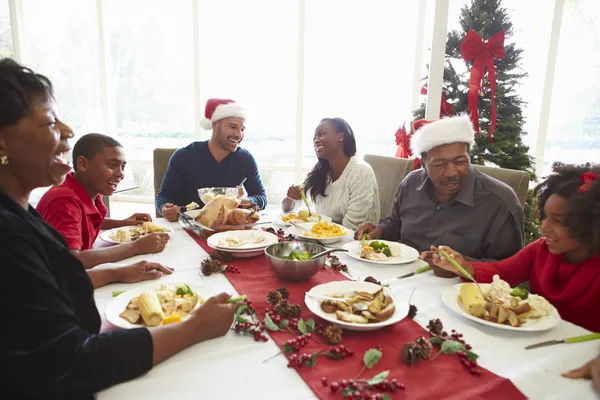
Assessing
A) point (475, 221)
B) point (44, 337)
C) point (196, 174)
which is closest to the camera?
point (44, 337)

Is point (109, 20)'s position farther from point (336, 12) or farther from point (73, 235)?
point (73, 235)

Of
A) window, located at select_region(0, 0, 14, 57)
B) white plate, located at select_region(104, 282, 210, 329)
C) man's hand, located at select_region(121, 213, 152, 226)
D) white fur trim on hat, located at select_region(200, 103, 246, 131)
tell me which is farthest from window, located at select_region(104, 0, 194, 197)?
white plate, located at select_region(104, 282, 210, 329)

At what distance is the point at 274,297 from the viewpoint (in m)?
1.29

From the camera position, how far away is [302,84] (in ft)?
18.7

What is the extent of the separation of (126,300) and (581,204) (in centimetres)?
160

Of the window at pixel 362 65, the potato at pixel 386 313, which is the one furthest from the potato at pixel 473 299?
the window at pixel 362 65

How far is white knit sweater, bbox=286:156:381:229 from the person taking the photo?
274 cm

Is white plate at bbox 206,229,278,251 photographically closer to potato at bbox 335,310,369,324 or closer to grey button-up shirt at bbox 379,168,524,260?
potato at bbox 335,310,369,324

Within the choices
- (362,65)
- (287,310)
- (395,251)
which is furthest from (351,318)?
(362,65)

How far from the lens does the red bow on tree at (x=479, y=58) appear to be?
3.38 m

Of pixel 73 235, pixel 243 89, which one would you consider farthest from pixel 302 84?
pixel 73 235

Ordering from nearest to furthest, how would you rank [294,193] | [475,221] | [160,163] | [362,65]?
[475,221], [294,193], [160,163], [362,65]

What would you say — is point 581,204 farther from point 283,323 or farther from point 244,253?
point 244,253

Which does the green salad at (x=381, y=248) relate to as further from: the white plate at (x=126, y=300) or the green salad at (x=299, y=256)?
the white plate at (x=126, y=300)
